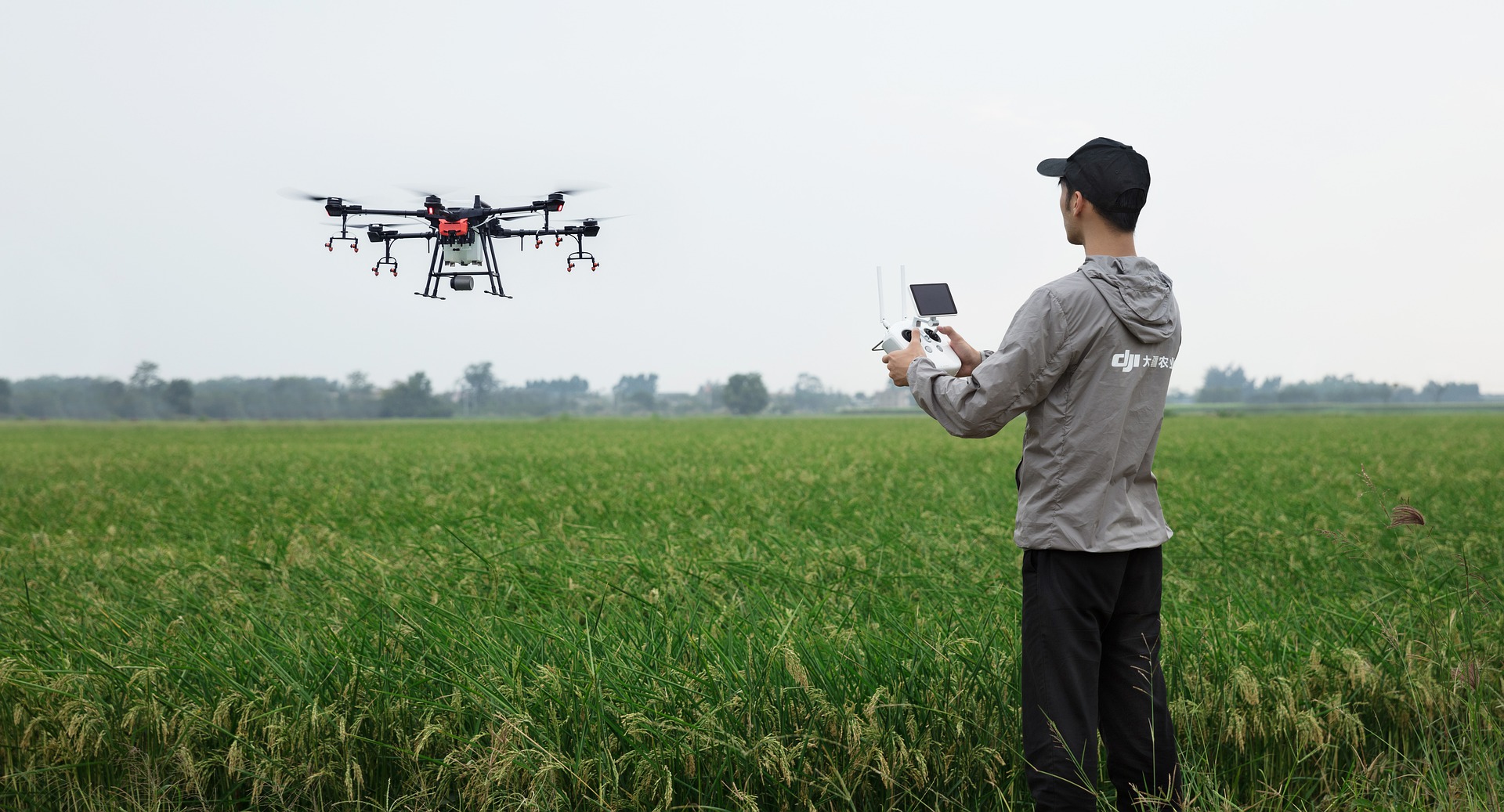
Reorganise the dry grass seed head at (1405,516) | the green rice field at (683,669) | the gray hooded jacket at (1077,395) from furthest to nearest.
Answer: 1. the green rice field at (683,669)
2. the dry grass seed head at (1405,516)
3. the gray hooded jacket at (1077,395)

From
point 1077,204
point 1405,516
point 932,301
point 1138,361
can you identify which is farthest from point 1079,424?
point 1405,516

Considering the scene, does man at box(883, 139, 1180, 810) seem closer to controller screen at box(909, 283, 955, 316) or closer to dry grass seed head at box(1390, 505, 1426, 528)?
controller screen at box(909, 283, 955, 316)

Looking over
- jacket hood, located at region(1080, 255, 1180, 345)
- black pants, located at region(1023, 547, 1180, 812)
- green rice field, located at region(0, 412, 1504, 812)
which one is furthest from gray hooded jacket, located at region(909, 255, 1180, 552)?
green rice field, located at region(0, 412, 1504, 812)

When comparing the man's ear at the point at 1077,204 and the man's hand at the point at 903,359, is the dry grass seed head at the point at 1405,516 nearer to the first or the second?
the man's ear at the point at 1077,204

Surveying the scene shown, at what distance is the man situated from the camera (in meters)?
2.49

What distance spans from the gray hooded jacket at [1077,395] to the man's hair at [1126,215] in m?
0.10

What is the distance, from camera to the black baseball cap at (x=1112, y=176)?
100 inches

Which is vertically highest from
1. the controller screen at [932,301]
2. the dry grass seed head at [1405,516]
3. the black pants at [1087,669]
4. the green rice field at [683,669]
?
the controller screen at [932,301]

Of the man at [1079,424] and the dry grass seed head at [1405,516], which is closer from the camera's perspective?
the man at [1079,424]

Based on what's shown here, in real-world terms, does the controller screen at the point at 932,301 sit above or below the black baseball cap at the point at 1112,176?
below

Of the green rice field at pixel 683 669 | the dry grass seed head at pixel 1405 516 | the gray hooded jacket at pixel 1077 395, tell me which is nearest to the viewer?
the gray hooded jacket at pixel 1077 395

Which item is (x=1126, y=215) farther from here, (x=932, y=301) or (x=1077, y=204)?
(x=932, y=301)

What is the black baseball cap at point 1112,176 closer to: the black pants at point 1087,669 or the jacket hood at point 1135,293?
the jacket hood at point 1135,293

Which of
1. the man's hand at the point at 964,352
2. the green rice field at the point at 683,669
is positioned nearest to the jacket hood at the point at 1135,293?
the man's hand at the point at 964,352
